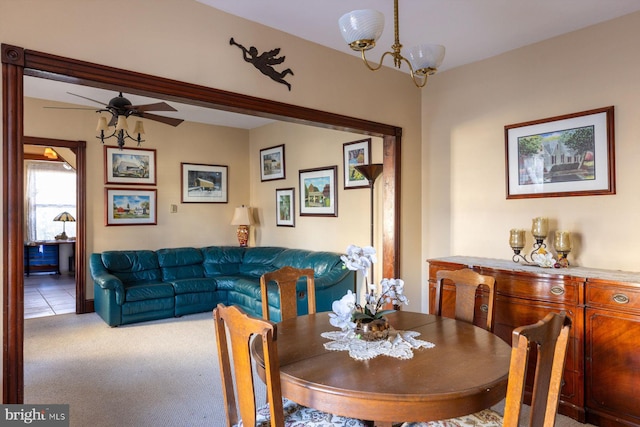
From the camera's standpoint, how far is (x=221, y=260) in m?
6.23

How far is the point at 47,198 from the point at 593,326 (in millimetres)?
10216

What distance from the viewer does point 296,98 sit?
3.15m

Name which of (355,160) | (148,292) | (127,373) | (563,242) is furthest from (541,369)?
(148,292)

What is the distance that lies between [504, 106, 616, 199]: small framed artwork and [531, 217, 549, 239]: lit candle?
0.25 m

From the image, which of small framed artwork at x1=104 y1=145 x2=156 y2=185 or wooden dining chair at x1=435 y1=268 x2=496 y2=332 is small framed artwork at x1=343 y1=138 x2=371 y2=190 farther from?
small framed artwork at x1=104 y1=145 x2=156 y2=185

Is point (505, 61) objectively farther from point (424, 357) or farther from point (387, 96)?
point (424, 357)

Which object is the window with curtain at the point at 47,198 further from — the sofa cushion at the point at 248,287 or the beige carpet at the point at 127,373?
the sofa cushion at the point at 248,287

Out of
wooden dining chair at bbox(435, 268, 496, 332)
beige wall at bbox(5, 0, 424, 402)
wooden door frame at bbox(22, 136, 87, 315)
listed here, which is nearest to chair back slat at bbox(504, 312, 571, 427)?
wooden dining chair at bbox(435, 268, 496, 332)

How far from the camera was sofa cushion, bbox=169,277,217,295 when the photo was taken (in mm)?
5348

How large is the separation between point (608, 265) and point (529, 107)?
53.5 inches

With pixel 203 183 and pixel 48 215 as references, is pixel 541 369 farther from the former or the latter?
pixel 48 215

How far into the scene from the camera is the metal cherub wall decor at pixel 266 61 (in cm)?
288

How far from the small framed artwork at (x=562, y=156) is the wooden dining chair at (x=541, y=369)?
2004 mm

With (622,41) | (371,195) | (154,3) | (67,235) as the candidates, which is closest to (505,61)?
(622,41)
